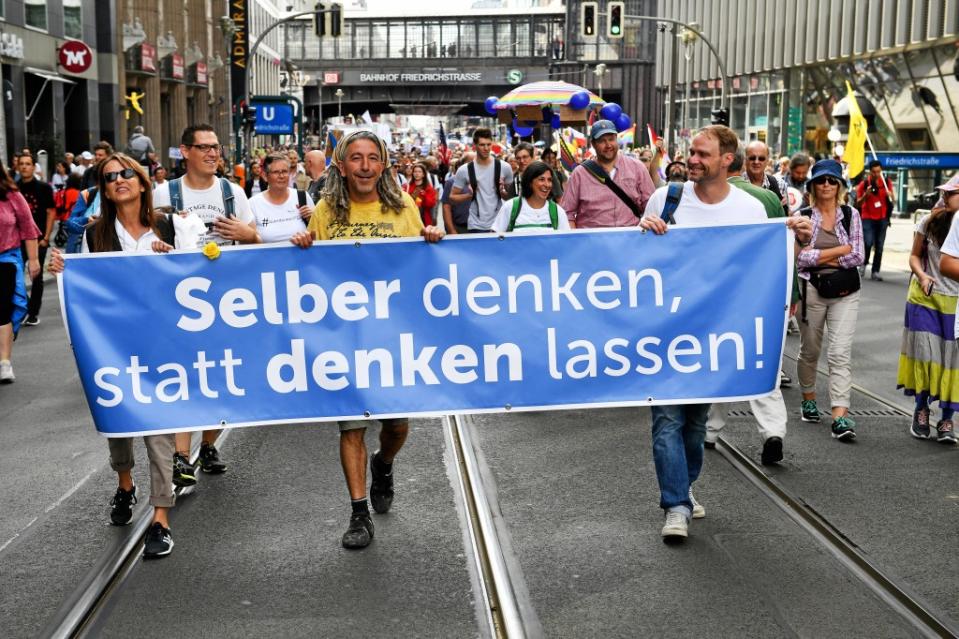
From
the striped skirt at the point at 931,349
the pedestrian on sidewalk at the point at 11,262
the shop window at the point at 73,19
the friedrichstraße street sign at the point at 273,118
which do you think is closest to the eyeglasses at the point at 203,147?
the pedestrian on sidewalk at the point at 11,262

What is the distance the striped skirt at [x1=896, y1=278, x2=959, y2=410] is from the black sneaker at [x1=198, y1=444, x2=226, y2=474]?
172 inches

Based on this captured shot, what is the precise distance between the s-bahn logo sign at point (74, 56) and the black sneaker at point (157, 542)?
109 feet

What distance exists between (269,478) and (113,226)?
179 cm

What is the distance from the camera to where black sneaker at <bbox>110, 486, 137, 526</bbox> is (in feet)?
20.4

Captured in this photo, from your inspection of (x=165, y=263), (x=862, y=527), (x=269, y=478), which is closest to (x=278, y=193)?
(x=269, y=478)

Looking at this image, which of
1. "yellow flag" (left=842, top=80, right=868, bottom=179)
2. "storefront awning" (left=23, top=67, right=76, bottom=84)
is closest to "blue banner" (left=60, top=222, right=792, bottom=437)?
"yellow flag" (left=842, top=80, right=868, bottom=179)

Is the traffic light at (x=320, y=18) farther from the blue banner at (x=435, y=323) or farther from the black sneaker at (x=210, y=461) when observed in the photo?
the blue banner at (x=435, y=323)

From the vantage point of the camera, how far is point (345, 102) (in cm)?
9600

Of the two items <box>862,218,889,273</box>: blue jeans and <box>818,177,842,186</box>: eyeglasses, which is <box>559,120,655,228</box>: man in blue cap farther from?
<box>862,218,889,273</box>: blue jeans

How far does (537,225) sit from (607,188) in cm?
76

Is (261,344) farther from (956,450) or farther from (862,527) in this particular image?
(956,450)

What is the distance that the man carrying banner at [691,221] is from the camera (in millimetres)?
5875

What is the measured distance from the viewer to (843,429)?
8094 mm

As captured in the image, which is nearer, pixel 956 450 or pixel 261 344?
pixel 261 344
